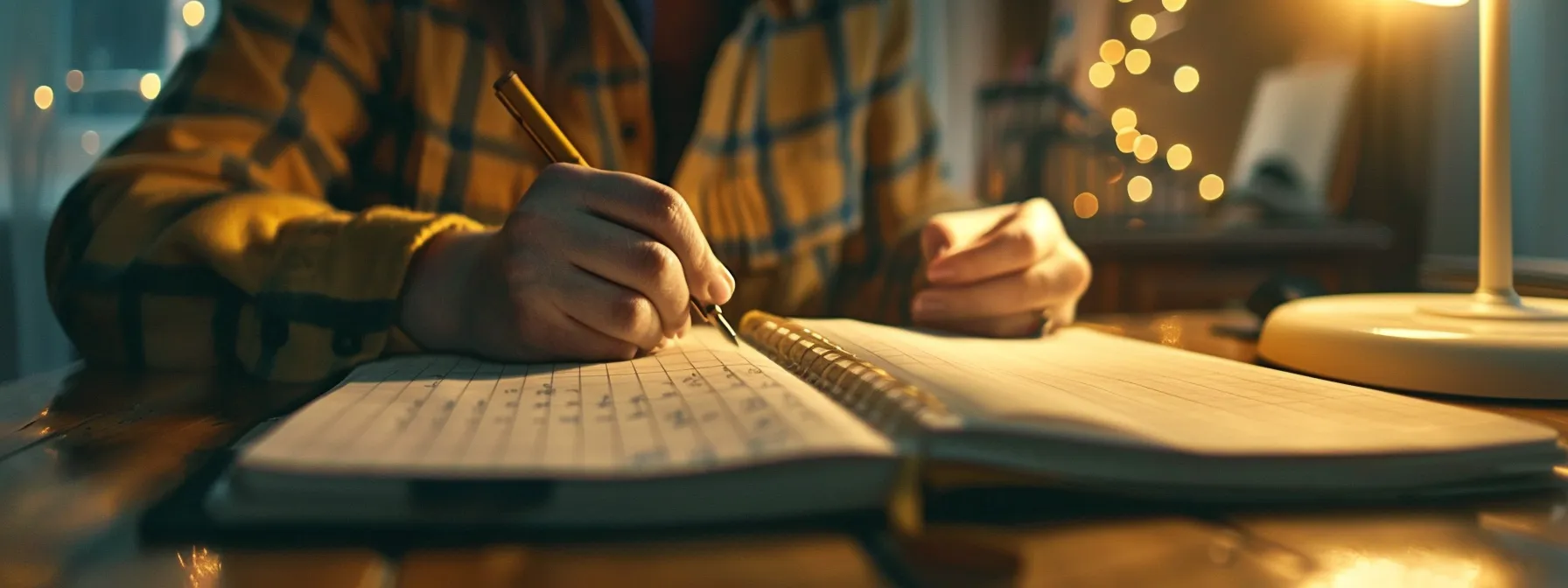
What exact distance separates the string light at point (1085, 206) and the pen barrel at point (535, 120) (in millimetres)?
1187

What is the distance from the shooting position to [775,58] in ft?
2.92

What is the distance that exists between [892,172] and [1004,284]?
42cm

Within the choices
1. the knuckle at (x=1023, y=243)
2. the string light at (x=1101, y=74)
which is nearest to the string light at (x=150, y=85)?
the knuckle at (x=1023, y=243)

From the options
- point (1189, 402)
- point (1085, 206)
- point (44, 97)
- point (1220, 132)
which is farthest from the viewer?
point (1220, 132)

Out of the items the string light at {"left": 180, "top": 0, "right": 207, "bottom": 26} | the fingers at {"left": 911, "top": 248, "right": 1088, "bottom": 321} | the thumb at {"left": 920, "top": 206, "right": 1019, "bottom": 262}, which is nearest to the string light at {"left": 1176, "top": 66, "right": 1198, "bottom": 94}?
the thumb at {"left": 920, "top": 206, "right": 1019, "bottom": 262}

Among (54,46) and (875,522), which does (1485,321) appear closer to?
(875,522)

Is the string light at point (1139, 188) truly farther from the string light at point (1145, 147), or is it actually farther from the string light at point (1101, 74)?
the string light at point (1101, 74)

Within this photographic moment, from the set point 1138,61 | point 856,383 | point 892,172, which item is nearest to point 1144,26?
point 1138,61

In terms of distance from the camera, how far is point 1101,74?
5.20 ft

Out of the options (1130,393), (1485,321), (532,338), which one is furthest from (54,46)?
(1485,321)

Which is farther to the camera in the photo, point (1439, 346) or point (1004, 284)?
point (1004, 284)

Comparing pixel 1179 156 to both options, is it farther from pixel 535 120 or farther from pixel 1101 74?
pixel 535 120

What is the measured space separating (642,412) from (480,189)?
1.74 ft

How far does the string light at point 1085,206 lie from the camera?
1481 mm
